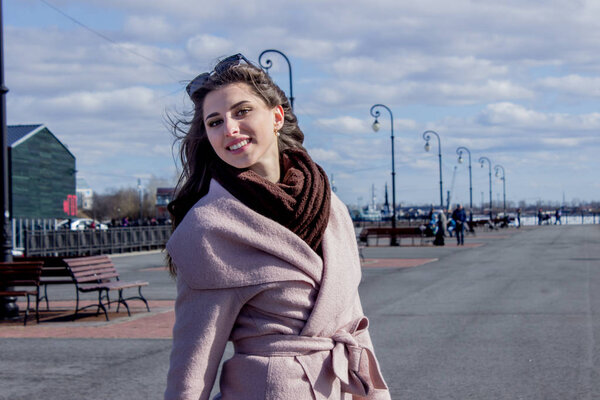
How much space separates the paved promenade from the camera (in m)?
6.41

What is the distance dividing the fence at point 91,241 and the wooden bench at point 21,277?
12.3 metres

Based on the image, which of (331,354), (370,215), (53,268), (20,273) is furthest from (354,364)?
(370,215)

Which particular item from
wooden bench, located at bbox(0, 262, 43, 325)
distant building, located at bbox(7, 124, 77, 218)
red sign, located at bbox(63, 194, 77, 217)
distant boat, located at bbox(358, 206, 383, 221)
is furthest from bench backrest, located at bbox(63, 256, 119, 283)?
distant boat, located at bbox(358, 206, 383, 221)

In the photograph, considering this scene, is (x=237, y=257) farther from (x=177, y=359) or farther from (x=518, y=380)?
(x=518, y=380)

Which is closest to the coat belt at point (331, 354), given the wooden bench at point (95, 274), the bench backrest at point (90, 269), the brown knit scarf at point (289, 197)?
the brown knit scarf at point (289, 197)

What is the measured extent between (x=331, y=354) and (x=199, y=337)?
39 centimetres

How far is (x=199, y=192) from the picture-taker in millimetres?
2303

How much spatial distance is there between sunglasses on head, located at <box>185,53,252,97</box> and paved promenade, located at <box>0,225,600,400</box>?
430 centimetres

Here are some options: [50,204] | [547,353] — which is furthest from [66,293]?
[50,204]

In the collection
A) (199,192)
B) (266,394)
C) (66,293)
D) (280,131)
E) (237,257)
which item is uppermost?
(280,131)

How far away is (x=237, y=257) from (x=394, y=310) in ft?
31.1

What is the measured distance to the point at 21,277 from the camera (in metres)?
11.2

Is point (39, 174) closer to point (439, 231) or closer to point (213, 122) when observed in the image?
point (439, 231)

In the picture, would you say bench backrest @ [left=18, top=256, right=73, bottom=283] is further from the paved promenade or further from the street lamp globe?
the street lamp globe
